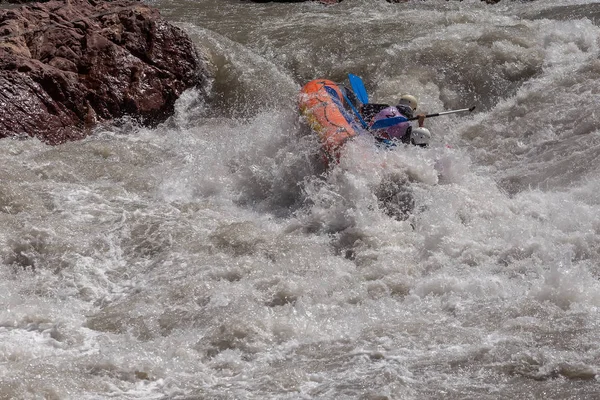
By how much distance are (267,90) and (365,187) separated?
2916 millimetres

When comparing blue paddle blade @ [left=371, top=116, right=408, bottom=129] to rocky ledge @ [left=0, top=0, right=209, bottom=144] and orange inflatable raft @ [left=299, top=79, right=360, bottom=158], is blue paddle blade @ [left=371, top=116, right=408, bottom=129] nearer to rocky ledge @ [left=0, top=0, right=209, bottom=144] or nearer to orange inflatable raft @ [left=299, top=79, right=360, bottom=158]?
orange inflatable raft @ [left=299, top=79, right=360, bottom=158]

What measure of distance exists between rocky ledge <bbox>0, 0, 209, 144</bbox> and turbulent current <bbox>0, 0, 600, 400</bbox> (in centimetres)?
24

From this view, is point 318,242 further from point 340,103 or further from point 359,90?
point 359,90

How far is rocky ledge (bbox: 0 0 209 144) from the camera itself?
7629mm

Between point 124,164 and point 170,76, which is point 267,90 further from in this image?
point 124,164

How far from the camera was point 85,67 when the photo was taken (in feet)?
26.9

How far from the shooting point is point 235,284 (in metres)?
5.18

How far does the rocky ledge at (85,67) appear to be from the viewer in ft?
25.0

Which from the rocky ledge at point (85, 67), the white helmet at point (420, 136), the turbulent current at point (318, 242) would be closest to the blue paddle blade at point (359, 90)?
the turbulent current at point (318, 242)

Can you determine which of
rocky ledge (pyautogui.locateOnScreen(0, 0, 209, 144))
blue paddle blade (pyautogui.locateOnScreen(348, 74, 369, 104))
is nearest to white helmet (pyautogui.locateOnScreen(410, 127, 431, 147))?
blue paddle blade (pyautogui.locateOnScreen(348, 74, 369, 104))

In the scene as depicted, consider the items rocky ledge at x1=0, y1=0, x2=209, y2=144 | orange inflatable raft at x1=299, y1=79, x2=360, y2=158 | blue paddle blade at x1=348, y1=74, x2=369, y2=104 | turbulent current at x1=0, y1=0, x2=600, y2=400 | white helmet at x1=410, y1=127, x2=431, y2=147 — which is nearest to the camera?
turbulent current at x1=0, y1=0, x2=600, y2=400

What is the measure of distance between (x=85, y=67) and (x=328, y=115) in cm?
281

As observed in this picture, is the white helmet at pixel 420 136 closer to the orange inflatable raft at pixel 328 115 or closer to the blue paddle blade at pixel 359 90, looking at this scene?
the orange inflatable raft at pixel 328 115

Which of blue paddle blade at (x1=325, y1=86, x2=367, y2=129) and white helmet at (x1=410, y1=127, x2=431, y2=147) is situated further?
blue paddle blade at (x1=325, y1=86, x2=367, y2=129)
